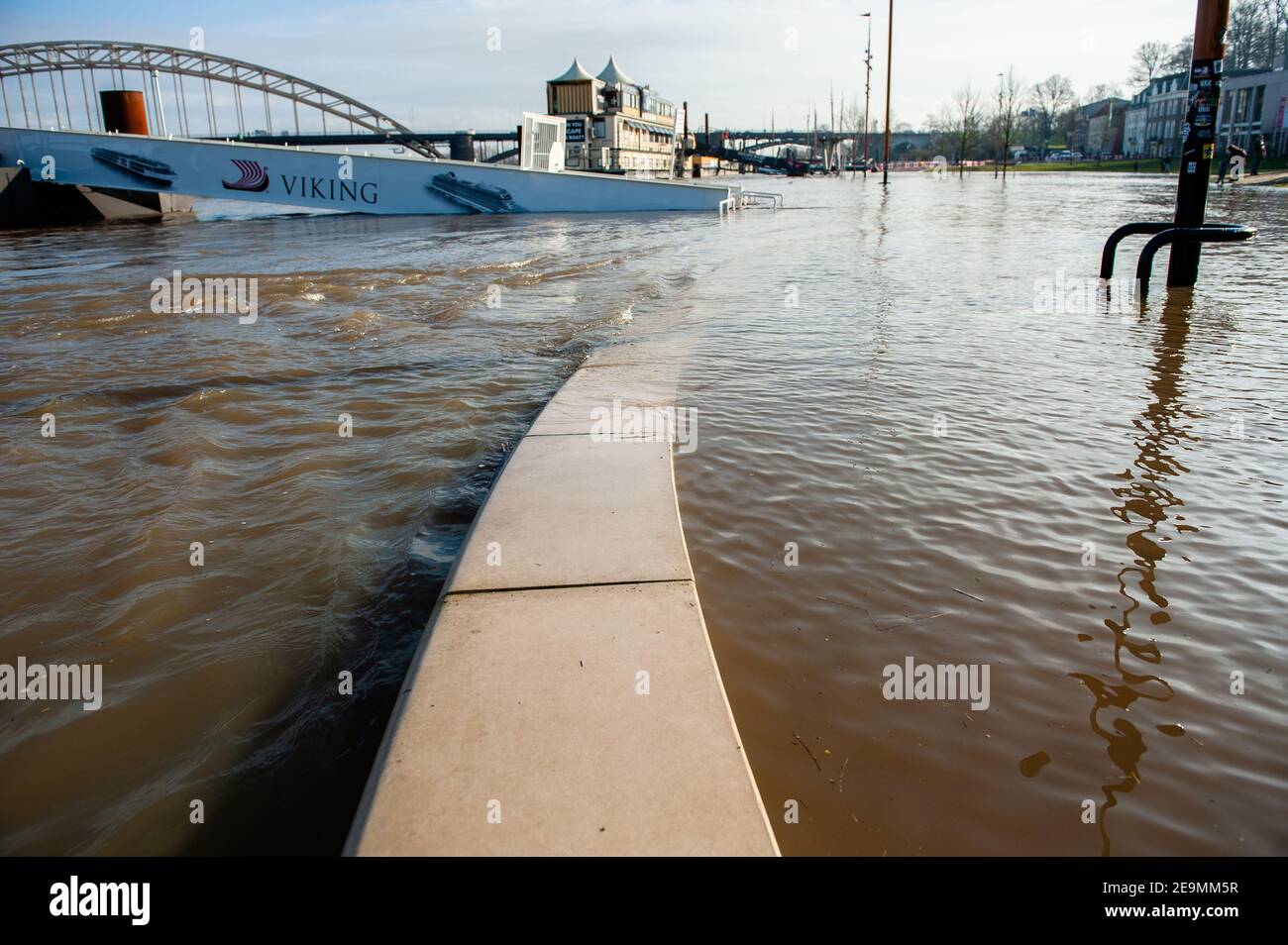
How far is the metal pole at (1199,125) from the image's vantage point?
9.80 meters

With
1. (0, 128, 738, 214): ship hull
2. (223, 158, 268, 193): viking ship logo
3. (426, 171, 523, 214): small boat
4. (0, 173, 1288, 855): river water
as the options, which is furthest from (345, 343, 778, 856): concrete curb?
(223, 158, 268, 193): viking ship logo

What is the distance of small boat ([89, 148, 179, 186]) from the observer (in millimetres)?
32188

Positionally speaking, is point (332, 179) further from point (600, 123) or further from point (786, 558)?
point (786, 558)

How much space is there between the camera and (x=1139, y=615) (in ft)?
11.0

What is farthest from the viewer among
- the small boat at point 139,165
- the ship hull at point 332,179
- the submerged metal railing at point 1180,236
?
the small boat at point 139,165

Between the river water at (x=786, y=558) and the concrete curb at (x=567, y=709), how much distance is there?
25cm

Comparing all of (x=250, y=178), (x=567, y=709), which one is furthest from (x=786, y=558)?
(x=250, y=178)

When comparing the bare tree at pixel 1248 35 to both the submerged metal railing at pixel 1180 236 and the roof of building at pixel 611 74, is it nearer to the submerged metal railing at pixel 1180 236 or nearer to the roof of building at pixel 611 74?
the roof of building at pixel 611 74

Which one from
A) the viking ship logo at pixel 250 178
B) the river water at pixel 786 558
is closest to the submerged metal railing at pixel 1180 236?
Answer: the river water at pixel 786 558

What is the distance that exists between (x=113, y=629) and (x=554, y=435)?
2.87 m

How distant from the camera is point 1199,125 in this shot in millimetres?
10195

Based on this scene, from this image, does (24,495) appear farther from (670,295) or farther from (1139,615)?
(670,295)

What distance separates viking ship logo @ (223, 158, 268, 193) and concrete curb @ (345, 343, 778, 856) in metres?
35.4
